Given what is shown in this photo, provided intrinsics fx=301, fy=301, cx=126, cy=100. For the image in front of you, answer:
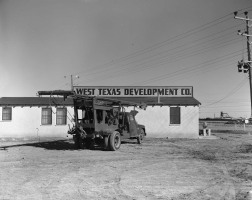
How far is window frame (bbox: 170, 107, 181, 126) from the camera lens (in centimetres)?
2639

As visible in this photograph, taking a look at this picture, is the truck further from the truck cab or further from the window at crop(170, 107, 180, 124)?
the window at crop(170, 107, 180, 124)

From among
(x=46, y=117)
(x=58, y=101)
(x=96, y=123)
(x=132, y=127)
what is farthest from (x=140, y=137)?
(x=58, y=101)

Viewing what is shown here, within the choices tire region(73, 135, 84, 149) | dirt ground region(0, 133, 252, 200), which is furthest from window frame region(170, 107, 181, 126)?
dirt ground region(0, 133, 252, 200)

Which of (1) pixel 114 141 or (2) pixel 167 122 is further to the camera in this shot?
(2) pixel 167 122

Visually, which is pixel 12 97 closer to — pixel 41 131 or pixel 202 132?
pixel 41 131

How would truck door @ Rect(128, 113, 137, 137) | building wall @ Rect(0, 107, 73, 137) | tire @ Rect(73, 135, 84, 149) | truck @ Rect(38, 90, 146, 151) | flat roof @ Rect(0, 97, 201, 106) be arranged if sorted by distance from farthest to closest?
1. flat roof @ Rect(0, 97, 201, 106)
2. building wall @ Rect(0, 107, 73, 137)
3. truck door @ Rect(128, 113, 137, 137)
4. tire @ Rect(73, 135, 84, 149)
5. truck @ Rect(38, 90, 146, 151)

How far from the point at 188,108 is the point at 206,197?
776 inches

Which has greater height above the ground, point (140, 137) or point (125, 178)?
point (140, 137)

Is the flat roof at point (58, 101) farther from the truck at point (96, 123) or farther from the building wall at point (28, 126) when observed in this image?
the truck at point (96, 123)

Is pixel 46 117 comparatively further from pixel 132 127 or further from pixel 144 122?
pixel 132 127

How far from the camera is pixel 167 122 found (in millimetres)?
26312

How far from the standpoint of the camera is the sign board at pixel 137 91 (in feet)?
96.8

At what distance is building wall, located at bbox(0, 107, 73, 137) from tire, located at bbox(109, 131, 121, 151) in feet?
32.7

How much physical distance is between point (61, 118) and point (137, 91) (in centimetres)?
828
